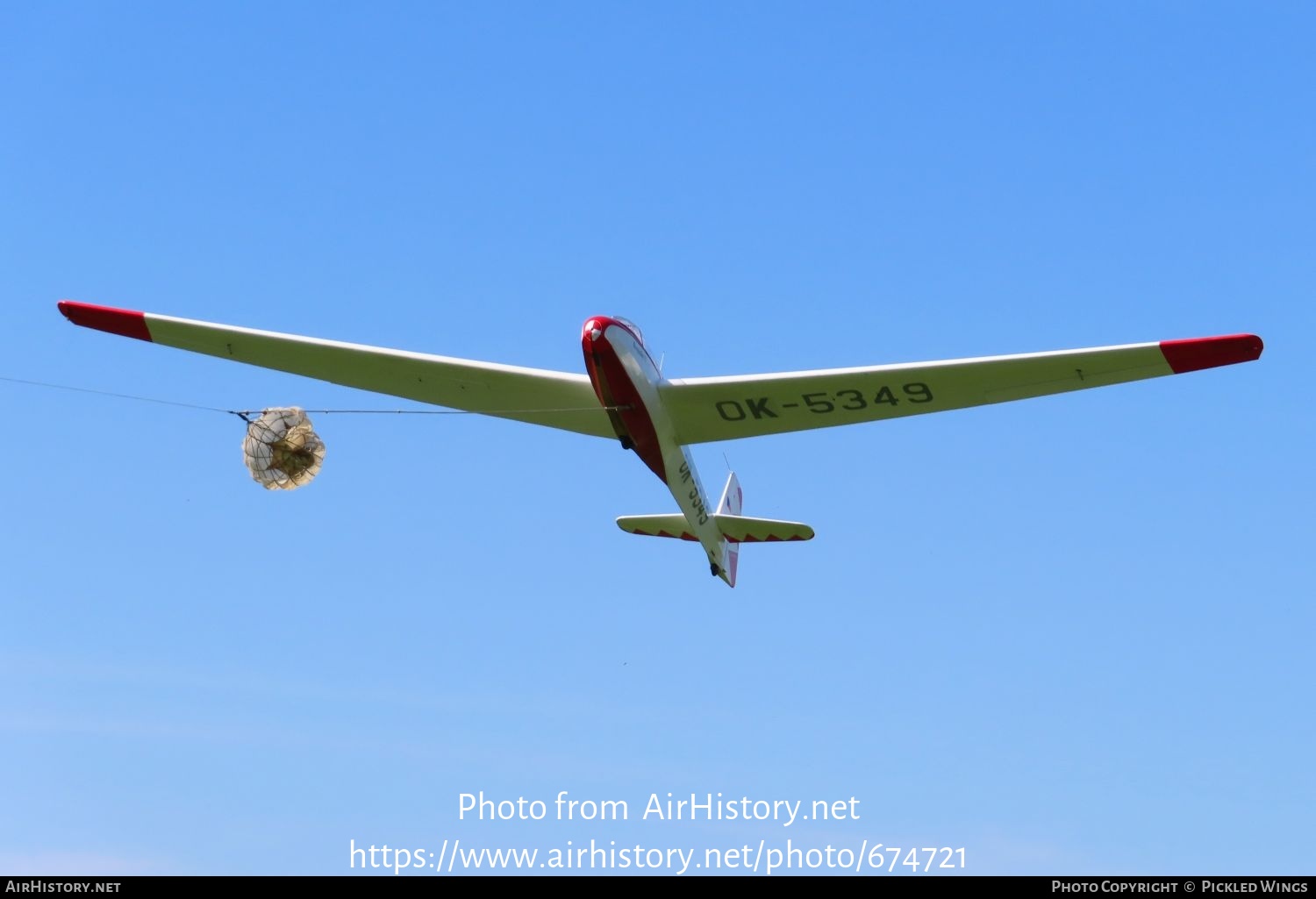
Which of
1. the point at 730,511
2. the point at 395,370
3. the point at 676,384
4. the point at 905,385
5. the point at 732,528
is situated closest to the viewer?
the point at 905,385

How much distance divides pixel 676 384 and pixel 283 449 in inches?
228

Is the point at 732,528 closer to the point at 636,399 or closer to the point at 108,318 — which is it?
the point at 636,399

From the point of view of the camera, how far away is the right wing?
2380cm

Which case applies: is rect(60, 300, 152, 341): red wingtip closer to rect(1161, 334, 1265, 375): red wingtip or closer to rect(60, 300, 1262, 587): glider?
rect(60, 300, 1262, 587): glider

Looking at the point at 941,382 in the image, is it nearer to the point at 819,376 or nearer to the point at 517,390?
the point at 819,376

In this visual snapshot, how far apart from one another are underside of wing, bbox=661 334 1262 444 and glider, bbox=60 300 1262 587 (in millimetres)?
19

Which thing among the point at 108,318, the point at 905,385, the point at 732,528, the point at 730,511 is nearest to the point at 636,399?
the point at 905,385

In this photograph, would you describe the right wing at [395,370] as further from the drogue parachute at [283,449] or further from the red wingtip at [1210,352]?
the red wingtip at [1210,352]

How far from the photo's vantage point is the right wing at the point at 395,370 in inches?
937

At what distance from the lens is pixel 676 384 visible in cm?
2278

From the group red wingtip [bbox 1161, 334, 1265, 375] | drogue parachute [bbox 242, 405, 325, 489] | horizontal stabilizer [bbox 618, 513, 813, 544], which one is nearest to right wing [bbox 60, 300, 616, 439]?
horizontal stabilizer [bbox 618, 513, 813, 544]

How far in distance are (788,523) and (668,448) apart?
3482mm

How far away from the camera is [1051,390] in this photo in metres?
21.6
